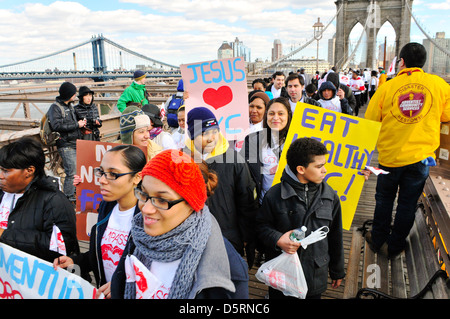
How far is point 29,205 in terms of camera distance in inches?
77.5

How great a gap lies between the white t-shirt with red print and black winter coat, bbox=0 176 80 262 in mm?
347

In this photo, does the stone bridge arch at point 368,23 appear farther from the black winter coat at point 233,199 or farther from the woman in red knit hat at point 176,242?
the woman in red knit hat at point 176,242

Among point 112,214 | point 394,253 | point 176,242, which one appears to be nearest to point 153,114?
point 112,214

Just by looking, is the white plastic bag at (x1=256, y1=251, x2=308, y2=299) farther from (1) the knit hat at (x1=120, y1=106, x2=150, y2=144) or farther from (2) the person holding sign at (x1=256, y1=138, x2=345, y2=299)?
(1) the knit hat at (x1=120, y1=106, x2=150, y2=144)

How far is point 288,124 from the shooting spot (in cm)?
282

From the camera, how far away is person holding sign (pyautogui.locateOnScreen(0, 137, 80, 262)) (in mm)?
1918

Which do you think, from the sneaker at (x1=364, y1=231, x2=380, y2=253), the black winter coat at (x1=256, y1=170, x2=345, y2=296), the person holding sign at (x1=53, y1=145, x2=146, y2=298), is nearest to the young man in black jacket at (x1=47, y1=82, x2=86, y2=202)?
the person holding sign at (x1=53, y1=145, x2=146, y2=298)

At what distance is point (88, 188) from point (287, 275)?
1553 millimetres

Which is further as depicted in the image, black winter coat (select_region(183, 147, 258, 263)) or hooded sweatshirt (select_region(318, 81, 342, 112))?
hooded sweatshirt (select_region(318, 81, 342, 112))

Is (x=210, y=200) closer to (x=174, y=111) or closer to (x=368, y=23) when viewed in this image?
(x=174, y=111)

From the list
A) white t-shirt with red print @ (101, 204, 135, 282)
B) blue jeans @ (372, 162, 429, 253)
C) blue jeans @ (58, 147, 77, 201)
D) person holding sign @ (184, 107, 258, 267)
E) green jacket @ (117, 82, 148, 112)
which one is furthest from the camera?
green jacket @ (117, 82, 148, 112)

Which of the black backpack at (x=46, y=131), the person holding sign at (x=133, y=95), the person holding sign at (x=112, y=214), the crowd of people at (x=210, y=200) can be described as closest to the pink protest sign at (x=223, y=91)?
the crowd of people at (x=210, y=200)

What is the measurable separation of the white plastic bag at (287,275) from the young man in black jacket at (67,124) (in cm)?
309
